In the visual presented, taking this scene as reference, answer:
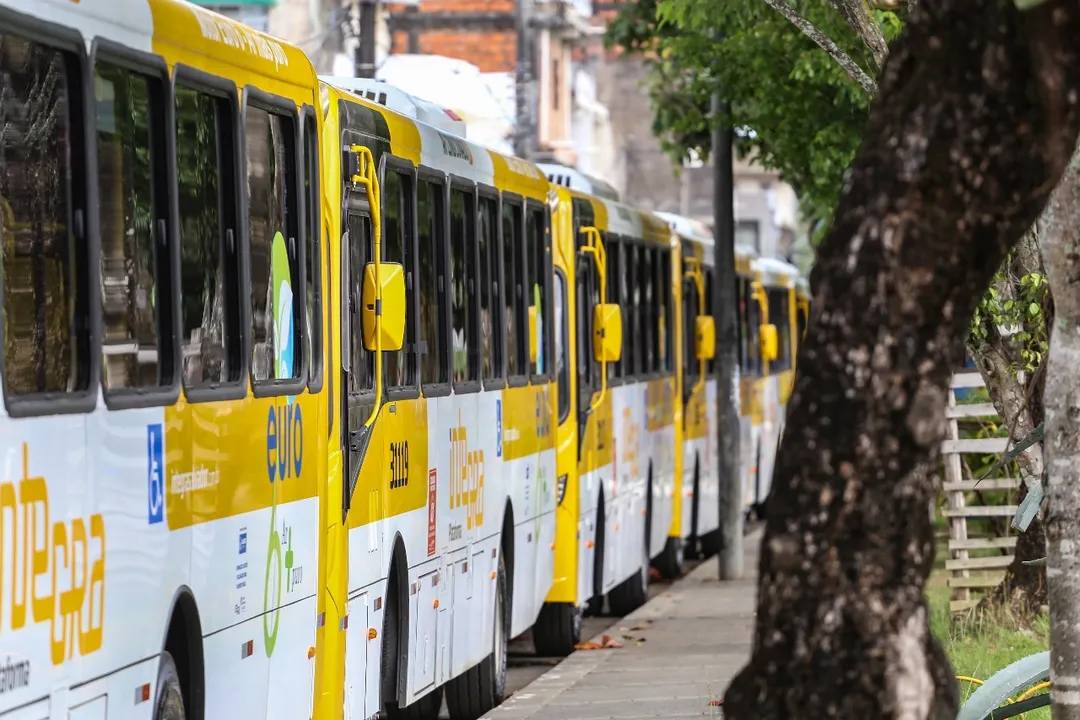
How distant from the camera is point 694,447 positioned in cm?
2308

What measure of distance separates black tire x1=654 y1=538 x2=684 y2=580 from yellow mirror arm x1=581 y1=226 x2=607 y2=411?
5319mm

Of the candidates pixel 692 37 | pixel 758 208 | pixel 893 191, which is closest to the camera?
pixel 893 191

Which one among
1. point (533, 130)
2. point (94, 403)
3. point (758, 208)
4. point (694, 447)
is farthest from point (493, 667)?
point (758, 208)

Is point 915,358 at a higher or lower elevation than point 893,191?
lower

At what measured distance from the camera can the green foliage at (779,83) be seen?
16.6 meters

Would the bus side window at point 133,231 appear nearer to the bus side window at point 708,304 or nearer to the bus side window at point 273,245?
the bus side window at point 273,245

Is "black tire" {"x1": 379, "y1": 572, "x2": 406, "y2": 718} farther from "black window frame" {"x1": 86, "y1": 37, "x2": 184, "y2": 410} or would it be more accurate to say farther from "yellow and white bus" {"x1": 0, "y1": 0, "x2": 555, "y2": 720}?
"black window frame" {"x1": 86, "y1": 37, "x2": 184, "y2": 410}

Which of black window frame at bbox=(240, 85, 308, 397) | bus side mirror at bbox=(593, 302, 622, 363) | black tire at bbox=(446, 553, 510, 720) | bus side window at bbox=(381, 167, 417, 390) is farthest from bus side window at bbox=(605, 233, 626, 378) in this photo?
black window frame at bbox=(240, 85, 308, 397)

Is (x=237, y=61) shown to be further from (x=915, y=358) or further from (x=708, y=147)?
(x=708, y=147)

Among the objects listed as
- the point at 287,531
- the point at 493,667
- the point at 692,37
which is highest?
the point at 692,37

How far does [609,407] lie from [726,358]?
14.2 feet

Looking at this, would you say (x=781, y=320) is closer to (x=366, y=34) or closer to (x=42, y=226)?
(x=366, y=34)

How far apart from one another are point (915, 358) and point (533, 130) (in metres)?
30.2

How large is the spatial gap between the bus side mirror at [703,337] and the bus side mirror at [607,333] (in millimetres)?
6485
